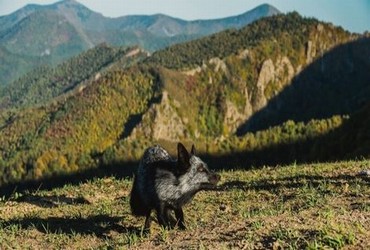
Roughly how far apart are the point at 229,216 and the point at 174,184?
1982mm

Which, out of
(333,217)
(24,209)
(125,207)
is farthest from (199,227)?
(24,209)

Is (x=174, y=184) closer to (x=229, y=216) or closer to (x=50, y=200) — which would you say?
(x=229, y=216)

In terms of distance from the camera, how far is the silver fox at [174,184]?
40.6 feet

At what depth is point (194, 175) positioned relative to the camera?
1257 cm

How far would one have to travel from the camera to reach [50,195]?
21.9 m

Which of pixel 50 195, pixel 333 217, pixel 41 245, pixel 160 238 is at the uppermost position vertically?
pixel 333 217

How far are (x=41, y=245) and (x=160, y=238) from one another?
311 cm

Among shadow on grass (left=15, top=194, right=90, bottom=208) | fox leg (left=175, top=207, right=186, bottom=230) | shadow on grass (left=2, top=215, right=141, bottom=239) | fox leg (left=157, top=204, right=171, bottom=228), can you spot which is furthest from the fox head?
shadow on grass (left=15, top=194, right=90, bottom=208)

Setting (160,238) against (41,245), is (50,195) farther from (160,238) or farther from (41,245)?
(160,238)

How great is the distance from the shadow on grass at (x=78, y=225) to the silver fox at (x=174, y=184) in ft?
3.09

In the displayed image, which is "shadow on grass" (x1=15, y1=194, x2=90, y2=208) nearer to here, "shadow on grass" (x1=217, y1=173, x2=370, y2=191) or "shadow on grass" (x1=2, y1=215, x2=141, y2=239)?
"shadow on grass" (x1=2, y1=215, x2=141, y2=239)

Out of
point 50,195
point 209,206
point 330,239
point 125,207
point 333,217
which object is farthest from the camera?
point 50,195

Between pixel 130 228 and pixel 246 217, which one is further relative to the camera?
pixel 130 228

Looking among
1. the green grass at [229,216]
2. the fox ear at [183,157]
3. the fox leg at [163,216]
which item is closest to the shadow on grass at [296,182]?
the green grass at [229,216]
